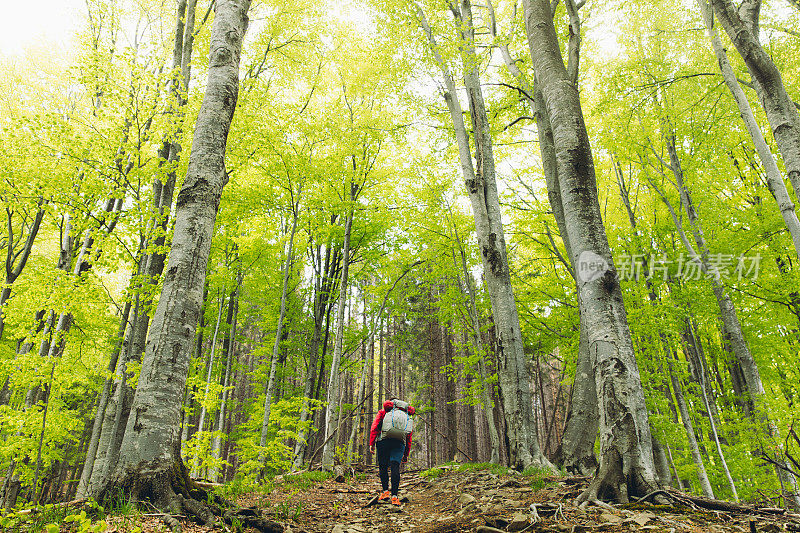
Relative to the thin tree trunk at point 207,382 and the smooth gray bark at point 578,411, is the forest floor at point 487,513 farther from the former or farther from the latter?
the thin tree trunk at point 207,382

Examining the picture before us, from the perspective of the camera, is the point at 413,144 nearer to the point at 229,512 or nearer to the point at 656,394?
the point at 656,394

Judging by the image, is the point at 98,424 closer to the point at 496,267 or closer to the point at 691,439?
the point at 496,267

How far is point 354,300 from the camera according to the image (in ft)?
65.2

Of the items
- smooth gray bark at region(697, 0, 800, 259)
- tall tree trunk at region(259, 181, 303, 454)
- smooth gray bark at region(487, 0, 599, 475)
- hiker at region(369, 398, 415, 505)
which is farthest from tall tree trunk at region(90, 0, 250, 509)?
smooth gray bark at region(697, 0, 800, 259)

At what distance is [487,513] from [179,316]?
3195 mm

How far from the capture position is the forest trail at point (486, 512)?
8.46 feet

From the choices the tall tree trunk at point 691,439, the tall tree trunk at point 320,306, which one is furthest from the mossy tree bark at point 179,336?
the tall tree trunk at point 691,439

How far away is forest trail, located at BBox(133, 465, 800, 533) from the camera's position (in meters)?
2.58

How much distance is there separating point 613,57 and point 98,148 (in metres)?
16.8

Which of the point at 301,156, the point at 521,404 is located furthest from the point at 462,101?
the point at 521,404

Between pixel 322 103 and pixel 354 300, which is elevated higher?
pixel 322 103

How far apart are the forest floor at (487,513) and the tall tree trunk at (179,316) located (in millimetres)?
323

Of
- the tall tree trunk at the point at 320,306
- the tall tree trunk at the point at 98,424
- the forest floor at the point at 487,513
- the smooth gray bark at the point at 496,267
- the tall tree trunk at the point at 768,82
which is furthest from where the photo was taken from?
the tall tree trunk at the point at 320,306

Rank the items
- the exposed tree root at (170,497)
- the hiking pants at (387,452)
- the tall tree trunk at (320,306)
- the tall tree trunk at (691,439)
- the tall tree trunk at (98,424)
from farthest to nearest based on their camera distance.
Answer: the tall tree trunk at (320,306), the tall tree trunk at (691,439), the tall tree trunk at (98,424), the hiking pants at (387,452), the exposed tree root at (170,497)
